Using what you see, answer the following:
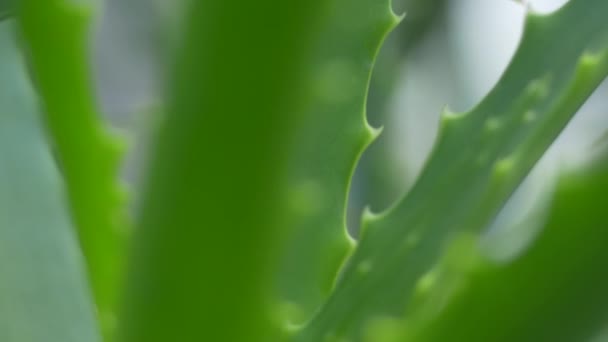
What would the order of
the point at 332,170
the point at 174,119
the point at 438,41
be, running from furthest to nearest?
the point at 438,41 < the point at 332,170 < the point at 174,119

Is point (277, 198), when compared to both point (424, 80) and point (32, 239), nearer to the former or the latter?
point (32, 239)

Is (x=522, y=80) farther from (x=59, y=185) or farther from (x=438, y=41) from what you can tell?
(x=438, y=41)

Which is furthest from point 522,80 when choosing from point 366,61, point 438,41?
point 438,41

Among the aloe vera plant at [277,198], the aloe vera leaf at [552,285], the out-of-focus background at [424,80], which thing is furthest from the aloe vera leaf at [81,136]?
the out-of-focus background at [424,80]

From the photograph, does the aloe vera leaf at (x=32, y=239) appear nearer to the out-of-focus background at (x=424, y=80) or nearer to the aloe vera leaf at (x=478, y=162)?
the aloe vera leaf at (x=478, y=162)

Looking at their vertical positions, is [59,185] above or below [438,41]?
below

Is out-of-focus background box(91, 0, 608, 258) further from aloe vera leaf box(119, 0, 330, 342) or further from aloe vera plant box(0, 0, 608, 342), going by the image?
aloe vera leaf box(119, 0, 330, 342)

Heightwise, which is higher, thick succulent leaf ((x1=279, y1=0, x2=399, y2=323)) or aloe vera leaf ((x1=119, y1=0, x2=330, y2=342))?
thick succulent leaf ((x1=279, y1=0, x2=399, y2=323))

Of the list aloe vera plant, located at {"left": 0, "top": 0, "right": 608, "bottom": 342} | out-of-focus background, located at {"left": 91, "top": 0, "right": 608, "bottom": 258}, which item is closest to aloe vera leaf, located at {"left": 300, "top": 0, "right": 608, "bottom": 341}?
aloe vera plant, located at {"left": 0, "top": 0, "right": 608, "bottom": 342}
